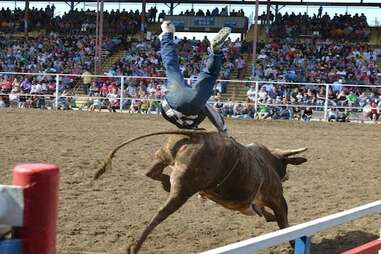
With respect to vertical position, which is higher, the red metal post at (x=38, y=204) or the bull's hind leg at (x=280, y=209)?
the red metal post at (x=38, y=204)

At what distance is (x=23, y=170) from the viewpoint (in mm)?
1363

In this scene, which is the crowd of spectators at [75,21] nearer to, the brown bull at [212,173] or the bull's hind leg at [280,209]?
the bull's hind leg at [280,209]

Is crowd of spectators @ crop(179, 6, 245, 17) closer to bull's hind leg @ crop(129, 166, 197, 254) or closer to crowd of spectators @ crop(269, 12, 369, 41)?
crowd of spectators @ crop(269, 12, 369, 41)

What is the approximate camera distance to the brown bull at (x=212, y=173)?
407 cm

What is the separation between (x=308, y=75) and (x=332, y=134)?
34.3 feet

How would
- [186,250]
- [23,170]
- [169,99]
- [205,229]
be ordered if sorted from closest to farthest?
[23,170] → [169,99] → [186,250] → [205,229]

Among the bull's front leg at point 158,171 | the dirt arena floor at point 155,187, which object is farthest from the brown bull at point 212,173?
the dirt arena floor at point 155,187

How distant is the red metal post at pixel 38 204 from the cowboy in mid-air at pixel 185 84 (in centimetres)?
277

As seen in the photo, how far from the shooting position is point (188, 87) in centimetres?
418

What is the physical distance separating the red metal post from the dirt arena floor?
3.17 m

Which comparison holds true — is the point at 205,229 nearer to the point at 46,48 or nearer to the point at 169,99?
the point at 169,99

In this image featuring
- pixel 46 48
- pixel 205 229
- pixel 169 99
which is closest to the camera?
pixel 169 99

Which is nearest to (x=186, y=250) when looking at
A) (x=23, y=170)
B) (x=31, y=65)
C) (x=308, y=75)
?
(x=23, y=170)

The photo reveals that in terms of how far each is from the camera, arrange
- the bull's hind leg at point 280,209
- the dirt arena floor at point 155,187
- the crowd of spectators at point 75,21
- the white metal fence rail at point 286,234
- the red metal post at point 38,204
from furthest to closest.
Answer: the crowd of spectators at point 75,21, the dirt arena floor at point 155,187, the bull's hind leg at point 280,209, the white metal fence rail at point 286,234, the red metal post at point 38,204
